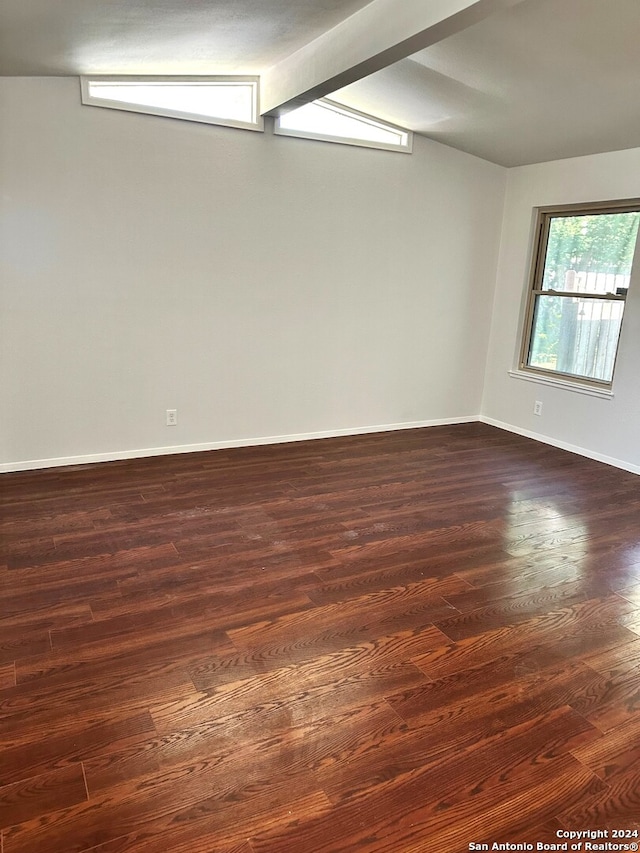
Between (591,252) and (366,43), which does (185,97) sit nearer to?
(366,43)

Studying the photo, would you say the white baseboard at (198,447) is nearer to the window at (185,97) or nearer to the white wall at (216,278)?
the white wall at (216,278)

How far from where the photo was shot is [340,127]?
460 cm

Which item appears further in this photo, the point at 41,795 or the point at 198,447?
the point at 198,447

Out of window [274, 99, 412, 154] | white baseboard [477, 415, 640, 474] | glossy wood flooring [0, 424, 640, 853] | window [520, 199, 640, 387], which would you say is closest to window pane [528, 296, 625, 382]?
window [520, 199, 640, 387]

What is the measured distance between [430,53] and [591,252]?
7.47 feet

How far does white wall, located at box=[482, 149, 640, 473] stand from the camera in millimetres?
4426

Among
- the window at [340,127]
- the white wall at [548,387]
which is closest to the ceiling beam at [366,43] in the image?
the window at [340,127]

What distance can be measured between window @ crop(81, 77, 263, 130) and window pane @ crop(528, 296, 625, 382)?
2.86 meters

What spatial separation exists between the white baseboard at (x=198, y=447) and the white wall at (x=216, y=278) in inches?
1.1

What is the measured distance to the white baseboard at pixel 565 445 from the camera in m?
4.54

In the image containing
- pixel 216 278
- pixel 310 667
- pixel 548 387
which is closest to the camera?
pixel 310 667

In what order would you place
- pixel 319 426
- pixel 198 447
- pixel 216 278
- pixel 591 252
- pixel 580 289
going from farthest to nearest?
pixel 319 426 < pixel 580 289 < pixel 591 252 < pixel 198 447 < pixel 216 278

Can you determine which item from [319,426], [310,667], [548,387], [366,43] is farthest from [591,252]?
[310,667]

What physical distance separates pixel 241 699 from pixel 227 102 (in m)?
3.84
